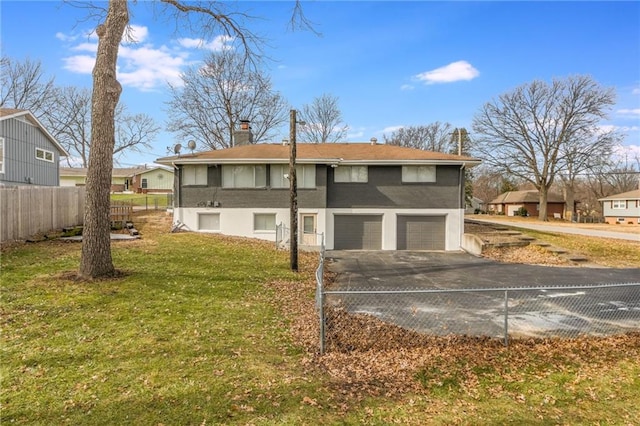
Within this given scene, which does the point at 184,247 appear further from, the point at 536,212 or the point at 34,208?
the point at 536,212

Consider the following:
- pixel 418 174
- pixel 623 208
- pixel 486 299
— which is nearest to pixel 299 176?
pixel 418 174

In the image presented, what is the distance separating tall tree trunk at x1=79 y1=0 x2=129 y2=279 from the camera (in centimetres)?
808

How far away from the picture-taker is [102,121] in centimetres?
816

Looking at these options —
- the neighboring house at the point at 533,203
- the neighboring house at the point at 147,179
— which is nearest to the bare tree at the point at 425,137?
the neighboring house at the point at 533,203

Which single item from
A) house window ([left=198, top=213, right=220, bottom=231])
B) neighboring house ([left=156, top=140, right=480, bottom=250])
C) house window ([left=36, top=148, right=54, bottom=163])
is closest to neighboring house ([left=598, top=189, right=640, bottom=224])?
neighboring house ([left=156, top=140, right=480, bottom=250])

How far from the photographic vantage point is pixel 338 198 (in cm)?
1875

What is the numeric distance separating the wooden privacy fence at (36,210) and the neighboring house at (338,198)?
423cm

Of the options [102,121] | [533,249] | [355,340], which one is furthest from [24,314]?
[533,249]

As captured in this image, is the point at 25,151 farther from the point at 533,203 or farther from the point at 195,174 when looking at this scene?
the point at 533,203

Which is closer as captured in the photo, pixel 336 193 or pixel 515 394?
→ pixel 515 394

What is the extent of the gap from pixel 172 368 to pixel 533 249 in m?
16.3

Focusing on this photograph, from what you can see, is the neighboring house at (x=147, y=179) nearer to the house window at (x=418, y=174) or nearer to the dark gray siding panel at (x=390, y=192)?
the dark gray siding panel at (x=390, y=192)

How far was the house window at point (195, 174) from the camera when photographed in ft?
60.7

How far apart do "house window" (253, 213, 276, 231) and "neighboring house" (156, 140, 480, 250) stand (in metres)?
0.05
